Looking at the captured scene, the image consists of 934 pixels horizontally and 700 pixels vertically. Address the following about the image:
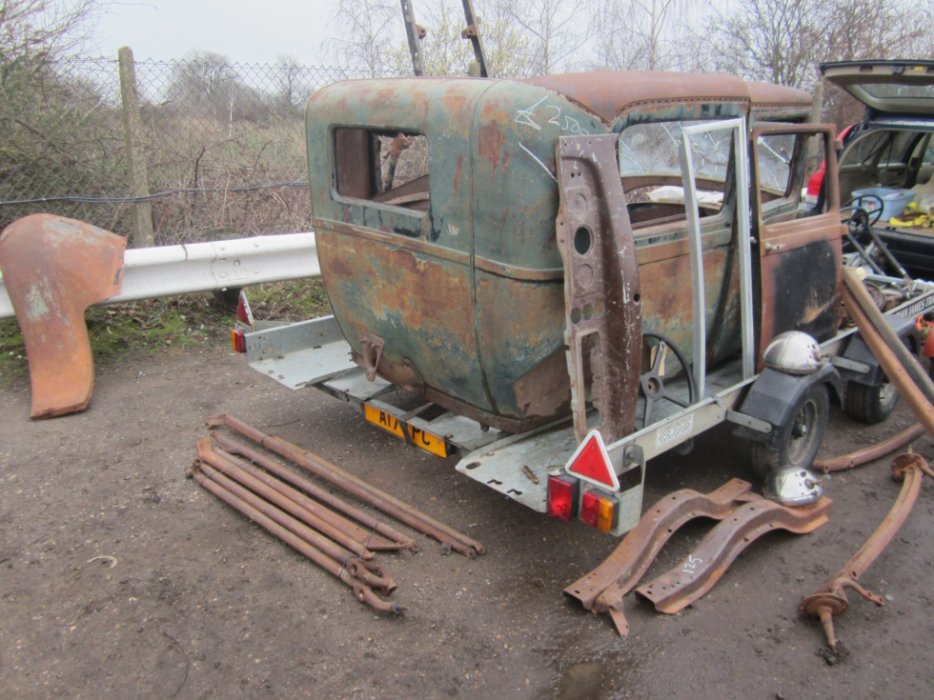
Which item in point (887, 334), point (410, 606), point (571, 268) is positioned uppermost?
point (571, 268)

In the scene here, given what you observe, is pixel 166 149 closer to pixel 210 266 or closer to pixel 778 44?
pixel 210 266

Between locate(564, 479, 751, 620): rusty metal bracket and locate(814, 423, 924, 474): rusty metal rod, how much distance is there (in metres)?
1.03

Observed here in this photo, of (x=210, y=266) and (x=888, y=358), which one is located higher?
(x=210, y=266)

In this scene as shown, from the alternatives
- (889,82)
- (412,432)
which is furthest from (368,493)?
(889,82)

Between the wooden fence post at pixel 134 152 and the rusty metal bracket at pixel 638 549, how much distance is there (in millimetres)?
5105

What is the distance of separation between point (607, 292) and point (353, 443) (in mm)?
2085

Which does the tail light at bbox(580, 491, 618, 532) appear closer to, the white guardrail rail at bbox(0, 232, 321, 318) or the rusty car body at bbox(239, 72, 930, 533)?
the rusty car body at bbox(239, 72, 930, 533)

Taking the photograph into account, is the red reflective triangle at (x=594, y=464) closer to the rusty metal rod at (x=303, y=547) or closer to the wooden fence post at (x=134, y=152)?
the rusty metal rod at (x=303, y=547)

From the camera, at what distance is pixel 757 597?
3148 mm

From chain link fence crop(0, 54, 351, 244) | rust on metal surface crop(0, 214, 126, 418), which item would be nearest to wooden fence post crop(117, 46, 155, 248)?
chain link fence crop(0, 54, 351, 244)

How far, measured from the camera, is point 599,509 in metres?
2.82

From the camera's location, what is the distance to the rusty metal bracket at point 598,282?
287 cm

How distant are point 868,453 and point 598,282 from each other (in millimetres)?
2369

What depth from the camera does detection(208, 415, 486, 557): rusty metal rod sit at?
3.41m
